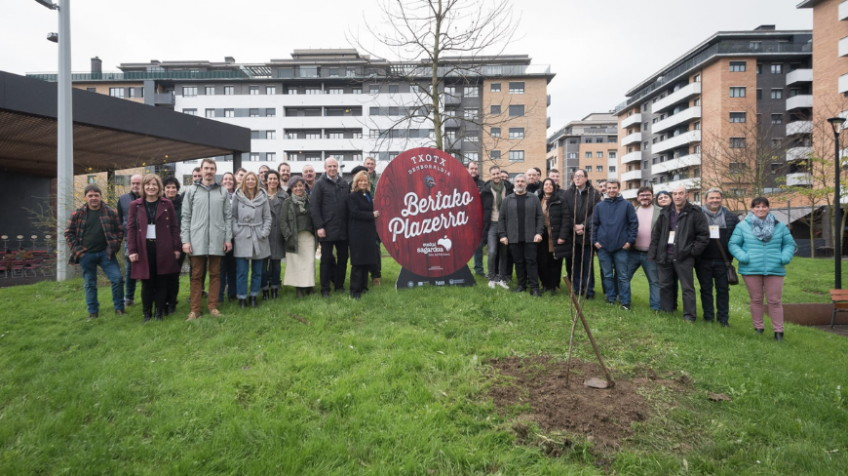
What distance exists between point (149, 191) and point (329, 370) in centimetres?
429

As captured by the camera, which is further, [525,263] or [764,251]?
[525,263]

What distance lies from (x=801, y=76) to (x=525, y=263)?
5751cm

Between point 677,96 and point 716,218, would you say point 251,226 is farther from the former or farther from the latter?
point 677,96

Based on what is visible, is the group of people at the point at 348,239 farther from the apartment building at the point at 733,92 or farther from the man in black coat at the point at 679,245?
the apartment building at the point at 733,92

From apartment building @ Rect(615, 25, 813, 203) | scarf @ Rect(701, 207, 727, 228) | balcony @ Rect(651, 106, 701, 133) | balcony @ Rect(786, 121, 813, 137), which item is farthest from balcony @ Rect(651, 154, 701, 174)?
scarf @ Rect(701, 207, 727, 228)

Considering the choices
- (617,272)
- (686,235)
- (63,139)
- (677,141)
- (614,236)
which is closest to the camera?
(686,235)

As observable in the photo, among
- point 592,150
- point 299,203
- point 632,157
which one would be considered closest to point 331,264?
point 299,203

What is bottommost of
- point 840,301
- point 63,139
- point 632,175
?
point 840,301

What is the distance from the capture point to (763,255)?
6.70m

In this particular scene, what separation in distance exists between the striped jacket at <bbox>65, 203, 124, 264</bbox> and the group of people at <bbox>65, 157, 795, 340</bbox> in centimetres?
2

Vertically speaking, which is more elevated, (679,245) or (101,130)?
(101,130)

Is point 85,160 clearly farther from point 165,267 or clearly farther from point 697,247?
point 697,247

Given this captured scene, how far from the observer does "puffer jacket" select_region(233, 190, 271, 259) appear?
23.1ft

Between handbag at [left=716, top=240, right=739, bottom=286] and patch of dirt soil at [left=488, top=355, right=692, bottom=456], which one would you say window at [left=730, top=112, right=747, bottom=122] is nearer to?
handbag at [left=716, top=240, right=739, bottom=286]
